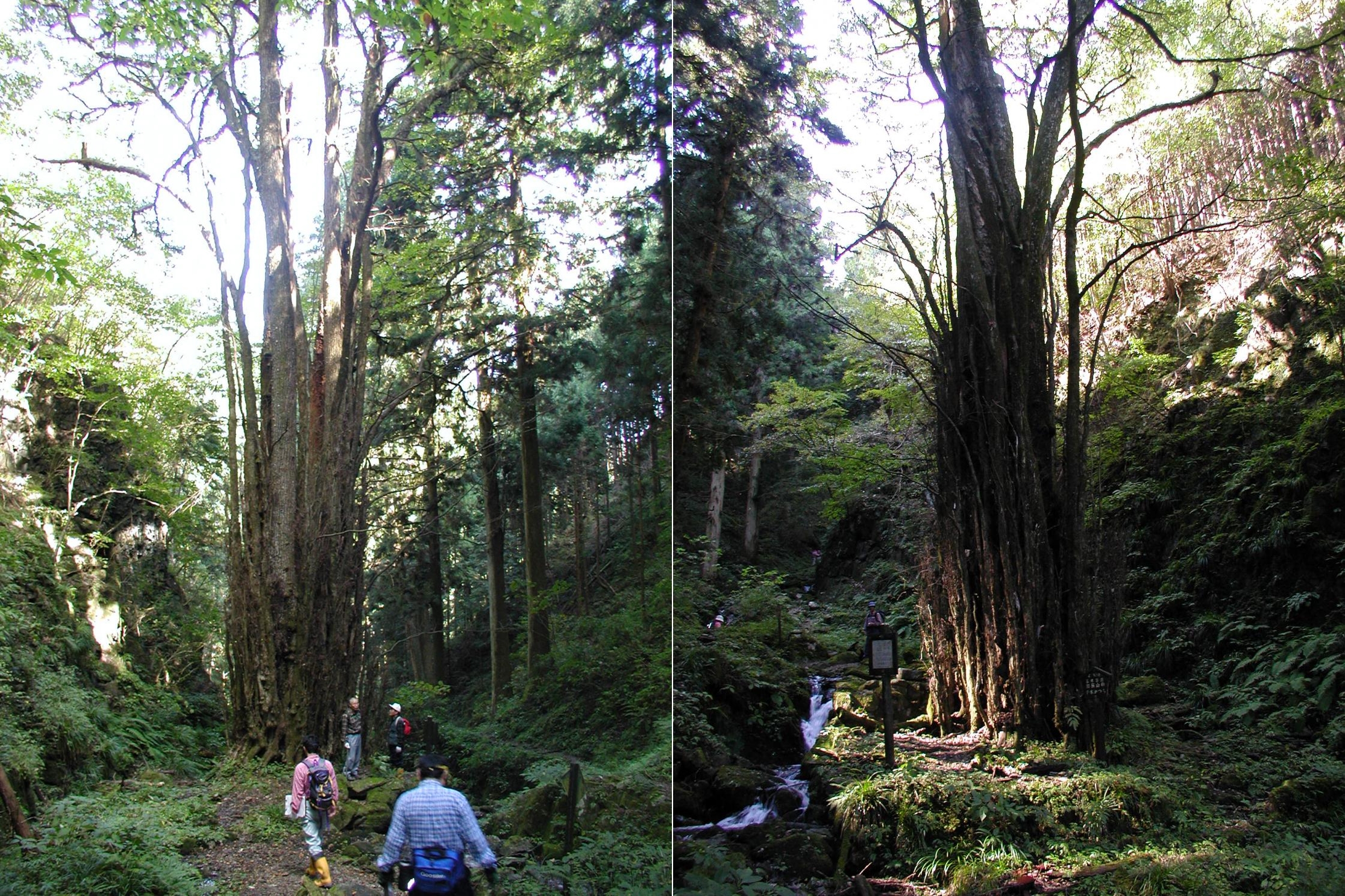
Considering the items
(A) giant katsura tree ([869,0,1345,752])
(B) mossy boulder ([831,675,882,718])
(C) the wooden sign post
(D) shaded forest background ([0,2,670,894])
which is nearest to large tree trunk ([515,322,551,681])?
(D) shaded forest background ([0,2,670,894])

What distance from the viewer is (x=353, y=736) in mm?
1283

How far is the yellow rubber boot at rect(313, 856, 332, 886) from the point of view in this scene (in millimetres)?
1095

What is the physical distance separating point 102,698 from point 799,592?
1341mm

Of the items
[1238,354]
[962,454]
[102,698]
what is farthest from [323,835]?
[1238,354]

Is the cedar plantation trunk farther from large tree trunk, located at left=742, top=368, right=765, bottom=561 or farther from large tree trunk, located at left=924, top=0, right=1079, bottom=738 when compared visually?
large tree trunk, located at left=742, top=368, right=765, bottom=561

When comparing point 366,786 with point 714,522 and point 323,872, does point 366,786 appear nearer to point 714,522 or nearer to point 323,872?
point 323,872

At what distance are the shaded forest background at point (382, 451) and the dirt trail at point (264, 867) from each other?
0.01 m

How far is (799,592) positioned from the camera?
5.95 ft

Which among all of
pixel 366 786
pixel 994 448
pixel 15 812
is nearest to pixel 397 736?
pixel 366 786

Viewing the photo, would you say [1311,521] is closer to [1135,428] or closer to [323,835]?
[1135,428]

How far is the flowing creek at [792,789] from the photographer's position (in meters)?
1.59

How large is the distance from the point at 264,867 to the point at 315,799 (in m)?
0.12

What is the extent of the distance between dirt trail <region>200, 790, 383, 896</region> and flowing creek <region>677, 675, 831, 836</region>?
0.69 metres

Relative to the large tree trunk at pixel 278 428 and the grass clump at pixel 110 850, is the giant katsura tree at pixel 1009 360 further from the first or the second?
the grass clump at pixel 110 850
